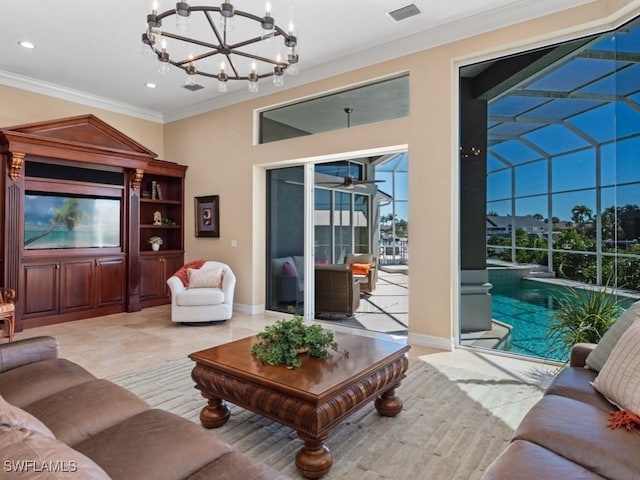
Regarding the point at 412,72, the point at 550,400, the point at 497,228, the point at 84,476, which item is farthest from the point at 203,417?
the point at 412,72

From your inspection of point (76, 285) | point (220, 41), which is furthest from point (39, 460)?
point (76, 285)

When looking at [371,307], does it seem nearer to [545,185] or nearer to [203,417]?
[545,185]

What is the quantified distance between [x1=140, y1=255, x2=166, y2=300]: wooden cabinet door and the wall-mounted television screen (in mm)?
588

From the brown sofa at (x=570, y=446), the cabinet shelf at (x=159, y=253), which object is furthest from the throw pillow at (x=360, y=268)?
the brown sofa at (x=570, y=446)

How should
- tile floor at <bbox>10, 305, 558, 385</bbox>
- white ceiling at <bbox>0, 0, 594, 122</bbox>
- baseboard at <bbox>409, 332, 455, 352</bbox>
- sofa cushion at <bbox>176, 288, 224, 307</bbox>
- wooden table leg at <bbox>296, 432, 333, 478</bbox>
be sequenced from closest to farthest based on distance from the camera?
1. wooden table leg at <bbox>296, 432, 333, 478</bbox>
2. tile floor at <bbox>10, 305, 558, 385</bbox>
3. white ceiling at <bbox>0, 0, 594, 122</bbox>
4. baseboard at <bbox>409, 332, 455, 352</bbox>
5. sofa cushion at <bbox>176, 288, 224, 307</bbox>

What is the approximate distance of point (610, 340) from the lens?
2066mm

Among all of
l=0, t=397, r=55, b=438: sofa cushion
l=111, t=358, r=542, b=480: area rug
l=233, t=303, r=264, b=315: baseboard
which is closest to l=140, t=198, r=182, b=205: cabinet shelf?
l=233, t=303, r=264, b=315: baseboard

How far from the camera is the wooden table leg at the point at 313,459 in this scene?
1.90m

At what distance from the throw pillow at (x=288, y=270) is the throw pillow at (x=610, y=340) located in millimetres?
4018

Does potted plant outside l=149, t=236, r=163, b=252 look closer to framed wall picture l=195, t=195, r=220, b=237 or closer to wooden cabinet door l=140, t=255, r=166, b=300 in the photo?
wooden cabinet door l=140, t=255, r=166, b=300

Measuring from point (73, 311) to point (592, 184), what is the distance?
21.3ft

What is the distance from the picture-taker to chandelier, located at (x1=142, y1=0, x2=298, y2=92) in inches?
99.4

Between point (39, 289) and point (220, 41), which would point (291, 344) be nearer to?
point (220, 41)

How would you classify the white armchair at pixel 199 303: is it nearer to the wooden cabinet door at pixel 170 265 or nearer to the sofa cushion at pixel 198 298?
the sofa cushion at pixel 198 298
